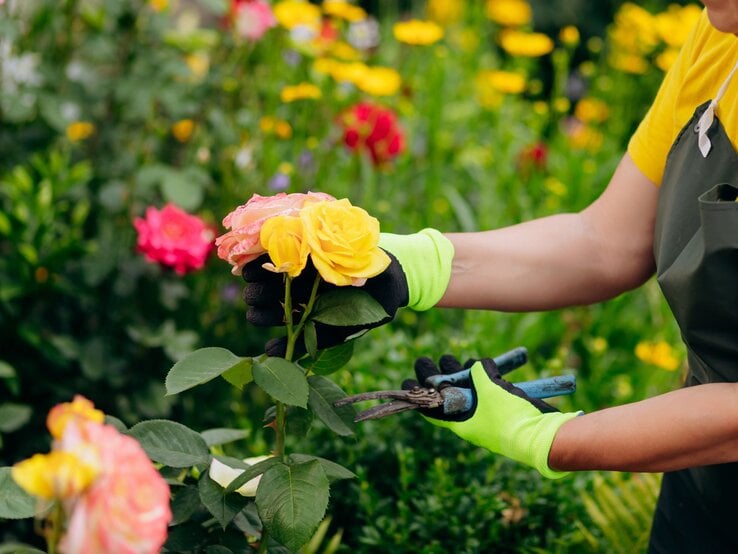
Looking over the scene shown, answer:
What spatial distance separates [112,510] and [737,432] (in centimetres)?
68

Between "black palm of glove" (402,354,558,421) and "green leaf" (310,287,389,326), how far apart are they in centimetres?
18

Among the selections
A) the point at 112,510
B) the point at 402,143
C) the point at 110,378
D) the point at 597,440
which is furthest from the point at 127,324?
the point at 112,510

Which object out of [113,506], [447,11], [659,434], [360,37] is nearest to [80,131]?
[360,37]

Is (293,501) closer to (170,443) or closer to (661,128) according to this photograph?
(170,443)

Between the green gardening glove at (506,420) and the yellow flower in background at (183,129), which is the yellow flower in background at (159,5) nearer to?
the yellow flower in background at (183,129)

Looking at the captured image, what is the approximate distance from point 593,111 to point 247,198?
158cm

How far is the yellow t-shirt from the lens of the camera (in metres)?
1.17

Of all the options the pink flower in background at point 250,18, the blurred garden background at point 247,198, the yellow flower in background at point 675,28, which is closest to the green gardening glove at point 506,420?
the blurred garden background at point 247,198

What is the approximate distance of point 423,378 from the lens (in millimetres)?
1263

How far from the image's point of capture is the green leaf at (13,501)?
0.92 meters

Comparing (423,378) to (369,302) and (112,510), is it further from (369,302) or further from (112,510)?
(112,510)

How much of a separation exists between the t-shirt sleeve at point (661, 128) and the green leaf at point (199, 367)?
64 cm

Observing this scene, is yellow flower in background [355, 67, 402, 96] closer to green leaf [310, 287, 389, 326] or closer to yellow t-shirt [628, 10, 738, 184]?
yellow t-shirt [628, 10, 738, 184]

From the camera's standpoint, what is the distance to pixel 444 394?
3.88ft
